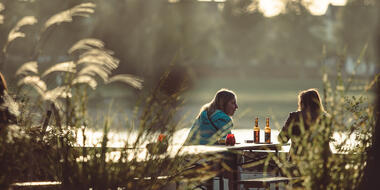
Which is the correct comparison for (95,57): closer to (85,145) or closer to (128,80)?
(128,80)

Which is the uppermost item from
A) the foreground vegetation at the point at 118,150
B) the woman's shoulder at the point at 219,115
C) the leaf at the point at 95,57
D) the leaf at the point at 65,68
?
the woman's shoulder at the point at 219,115

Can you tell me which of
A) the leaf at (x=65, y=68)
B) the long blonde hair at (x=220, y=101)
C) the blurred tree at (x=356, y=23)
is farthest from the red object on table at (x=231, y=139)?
the blurred tree at (x=356, y=23)

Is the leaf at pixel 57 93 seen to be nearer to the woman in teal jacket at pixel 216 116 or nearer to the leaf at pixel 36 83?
the leaf at pixel 36 83

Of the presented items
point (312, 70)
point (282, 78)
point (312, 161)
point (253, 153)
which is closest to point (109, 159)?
point (312, 161)

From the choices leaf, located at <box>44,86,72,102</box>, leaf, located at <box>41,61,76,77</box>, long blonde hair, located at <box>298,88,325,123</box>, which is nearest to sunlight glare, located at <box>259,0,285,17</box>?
long blonde hair, located at <box>298,88,325,123</box>

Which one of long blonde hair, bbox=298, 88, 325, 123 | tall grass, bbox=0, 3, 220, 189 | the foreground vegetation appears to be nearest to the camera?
the foreground vegetation

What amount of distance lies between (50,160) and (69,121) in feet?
0.92

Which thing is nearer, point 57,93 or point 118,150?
point 57,93

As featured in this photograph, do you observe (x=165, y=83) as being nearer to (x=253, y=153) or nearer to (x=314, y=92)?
(x=314, y=92)

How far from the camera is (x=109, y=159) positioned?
4.20 metres

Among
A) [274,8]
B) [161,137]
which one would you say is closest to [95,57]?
[161,137]

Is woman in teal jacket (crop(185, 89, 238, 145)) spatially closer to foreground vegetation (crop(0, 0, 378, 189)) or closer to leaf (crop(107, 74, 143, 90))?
foreground vegetation (crop(0, 0, 378, 189))

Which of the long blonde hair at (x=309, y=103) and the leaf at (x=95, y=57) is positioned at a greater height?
the long blonde hair at (x=309, y=103)

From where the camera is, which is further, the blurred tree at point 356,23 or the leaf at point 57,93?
the blurred tree at point 356,23
